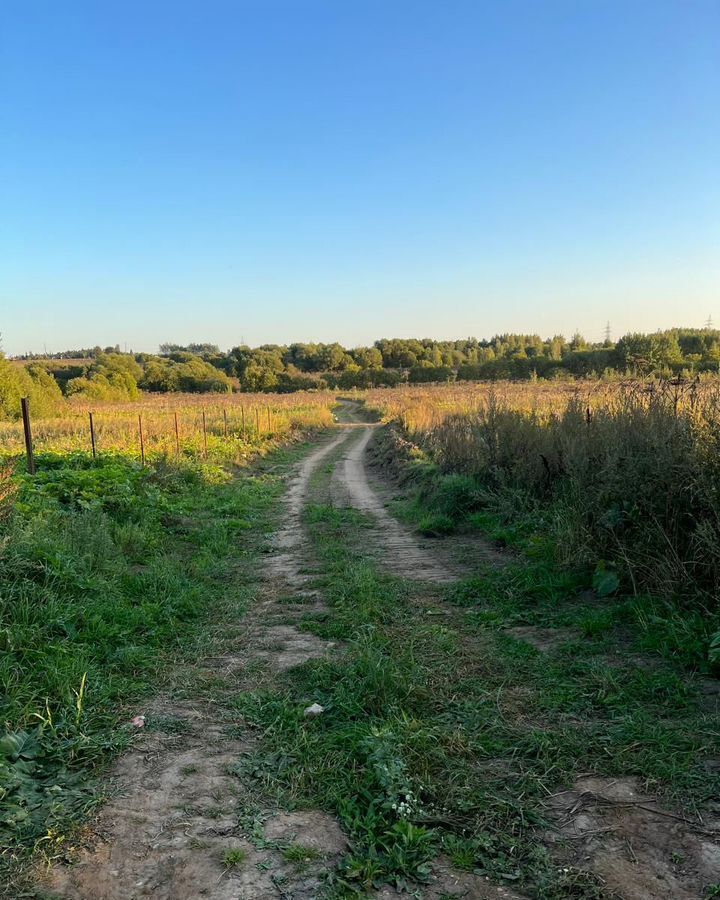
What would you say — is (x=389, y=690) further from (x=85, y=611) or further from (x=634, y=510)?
(x=634, y=510)

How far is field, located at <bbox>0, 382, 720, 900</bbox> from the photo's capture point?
2.69 meters

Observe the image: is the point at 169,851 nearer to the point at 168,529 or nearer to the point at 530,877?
the point at 530,877

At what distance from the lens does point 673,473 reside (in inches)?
225

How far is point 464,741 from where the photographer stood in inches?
139

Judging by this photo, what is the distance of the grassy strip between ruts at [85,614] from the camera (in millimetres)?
3168

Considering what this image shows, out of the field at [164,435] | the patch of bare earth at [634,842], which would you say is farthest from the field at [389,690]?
the field at [164,435]

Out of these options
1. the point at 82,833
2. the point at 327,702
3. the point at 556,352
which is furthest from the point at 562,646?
the point at 556,352

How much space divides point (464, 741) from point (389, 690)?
71cm

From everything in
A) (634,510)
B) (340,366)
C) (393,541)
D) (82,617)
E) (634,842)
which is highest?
(340,366)

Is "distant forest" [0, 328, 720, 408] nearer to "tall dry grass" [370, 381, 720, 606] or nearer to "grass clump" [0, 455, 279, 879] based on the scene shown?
"tall dry grass" [370, 381, 720, 606]

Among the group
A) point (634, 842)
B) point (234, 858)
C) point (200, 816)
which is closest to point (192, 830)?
point (200, 816)

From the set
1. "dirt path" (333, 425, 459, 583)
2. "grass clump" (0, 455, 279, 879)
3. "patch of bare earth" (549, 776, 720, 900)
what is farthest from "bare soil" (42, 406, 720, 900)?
"dirt path" (333, 425, 459, 583)

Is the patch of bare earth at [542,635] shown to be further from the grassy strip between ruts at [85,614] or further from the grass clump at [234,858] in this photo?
the grass clump at [234,858]

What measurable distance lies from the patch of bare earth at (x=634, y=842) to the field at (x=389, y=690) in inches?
0.5
